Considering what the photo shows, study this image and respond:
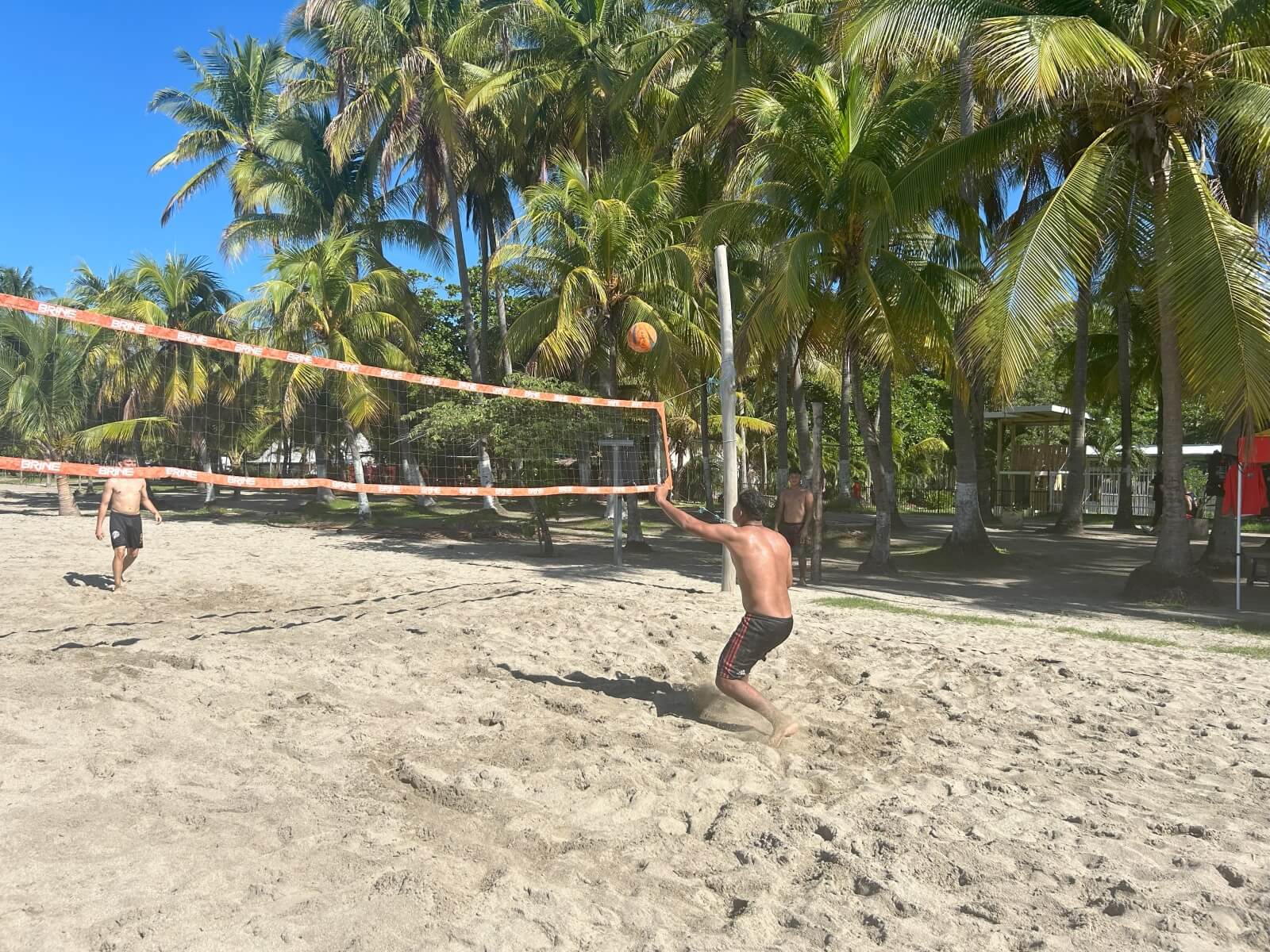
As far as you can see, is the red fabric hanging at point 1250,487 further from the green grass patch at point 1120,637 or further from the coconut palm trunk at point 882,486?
the coconut palm trunk at point 882,486

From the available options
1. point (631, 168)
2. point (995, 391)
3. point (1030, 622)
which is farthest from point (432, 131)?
point (1030, 622)

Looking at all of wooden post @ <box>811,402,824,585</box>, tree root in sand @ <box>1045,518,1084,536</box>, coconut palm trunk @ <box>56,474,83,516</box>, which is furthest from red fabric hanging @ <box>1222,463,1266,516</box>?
coconut palm trunk @ <box>56,474,83,516</box>

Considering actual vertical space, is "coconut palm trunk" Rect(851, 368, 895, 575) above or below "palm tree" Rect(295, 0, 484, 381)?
below

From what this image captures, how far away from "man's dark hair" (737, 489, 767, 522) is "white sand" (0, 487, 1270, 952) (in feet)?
3.76

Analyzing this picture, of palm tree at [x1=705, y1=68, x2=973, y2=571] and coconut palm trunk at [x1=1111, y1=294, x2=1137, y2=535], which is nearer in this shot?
palm tree at [x1=705, y1=68, x2=973, y2=571]

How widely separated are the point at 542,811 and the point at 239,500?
2936cm

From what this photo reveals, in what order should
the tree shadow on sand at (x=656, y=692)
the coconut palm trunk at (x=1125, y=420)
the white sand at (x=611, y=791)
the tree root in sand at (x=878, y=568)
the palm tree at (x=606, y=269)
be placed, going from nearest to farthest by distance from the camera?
the white sand at (x=611, y=791)
the tree shadow on sand at (x=656, y=692)
the tree root in sand at (x=878, y=568)
the palm tree at (x=606, y=269)
the coconut palm trunk at (x=1125, y=420)

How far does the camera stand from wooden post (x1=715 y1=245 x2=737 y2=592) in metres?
8.96

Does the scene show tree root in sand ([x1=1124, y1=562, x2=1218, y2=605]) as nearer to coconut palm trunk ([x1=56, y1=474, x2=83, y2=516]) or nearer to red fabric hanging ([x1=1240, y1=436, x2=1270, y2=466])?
red fabric hanging ([x1=1240, y1=436, x2=1270, y2=466])

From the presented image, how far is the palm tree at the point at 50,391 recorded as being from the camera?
21078 millimetres

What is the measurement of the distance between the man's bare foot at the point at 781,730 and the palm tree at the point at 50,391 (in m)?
19.6

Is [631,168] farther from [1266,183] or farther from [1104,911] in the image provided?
[1104,911]

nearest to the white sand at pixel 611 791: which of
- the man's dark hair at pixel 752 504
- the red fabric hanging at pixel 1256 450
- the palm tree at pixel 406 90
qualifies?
the man's dark hair at pixel 752 504

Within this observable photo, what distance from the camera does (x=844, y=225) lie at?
11180 millimetres
